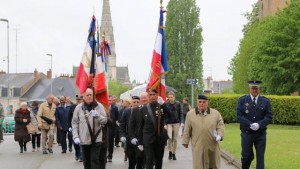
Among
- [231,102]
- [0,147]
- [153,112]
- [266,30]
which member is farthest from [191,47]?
[153,112]

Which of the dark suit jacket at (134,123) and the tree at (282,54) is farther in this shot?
the tree at (282,54)

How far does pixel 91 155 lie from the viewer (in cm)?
1221

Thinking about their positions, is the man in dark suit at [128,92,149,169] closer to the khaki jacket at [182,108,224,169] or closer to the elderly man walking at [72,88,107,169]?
the elderly man walking at [72,88,107,169]

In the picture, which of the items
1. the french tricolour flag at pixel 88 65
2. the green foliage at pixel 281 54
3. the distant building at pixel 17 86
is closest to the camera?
the french tricolour flag at pixel 88 65

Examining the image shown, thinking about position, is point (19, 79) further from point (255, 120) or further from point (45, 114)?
point (255, 120)

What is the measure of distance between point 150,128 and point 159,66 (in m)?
2.40

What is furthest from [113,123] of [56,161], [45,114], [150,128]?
[150,128]

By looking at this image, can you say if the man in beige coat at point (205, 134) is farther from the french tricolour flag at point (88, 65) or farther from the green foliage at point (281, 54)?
the green foliage at point (281, 54)

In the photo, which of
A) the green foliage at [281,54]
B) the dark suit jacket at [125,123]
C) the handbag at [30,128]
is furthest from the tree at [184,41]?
the dark suit jacket at [125,123]

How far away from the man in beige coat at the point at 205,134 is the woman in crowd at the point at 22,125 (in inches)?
473

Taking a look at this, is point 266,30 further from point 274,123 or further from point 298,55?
point 274,123

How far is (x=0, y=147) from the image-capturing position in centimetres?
2448

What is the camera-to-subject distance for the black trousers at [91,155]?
12.2 m

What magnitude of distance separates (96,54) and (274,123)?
22.8 meters
